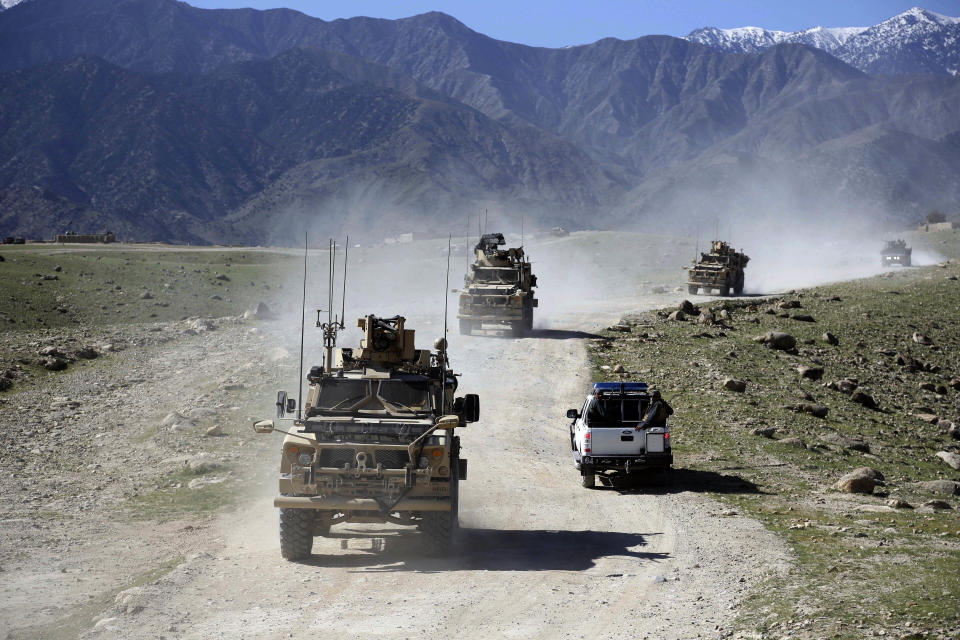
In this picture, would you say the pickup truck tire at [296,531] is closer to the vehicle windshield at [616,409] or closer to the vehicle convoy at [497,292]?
the vehicle windshield at [616,409]

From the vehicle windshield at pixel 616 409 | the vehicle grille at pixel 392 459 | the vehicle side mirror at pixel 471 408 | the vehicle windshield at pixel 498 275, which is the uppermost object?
the vehicle windshield at pixel 498 275

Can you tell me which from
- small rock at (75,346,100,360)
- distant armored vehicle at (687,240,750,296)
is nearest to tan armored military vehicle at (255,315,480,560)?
small rock at (75,346,100,360)

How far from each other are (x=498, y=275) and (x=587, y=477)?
21160 mm

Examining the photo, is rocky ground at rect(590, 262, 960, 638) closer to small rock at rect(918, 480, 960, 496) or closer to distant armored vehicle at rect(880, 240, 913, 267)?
small rock at rect(918, 480, 960, 496)

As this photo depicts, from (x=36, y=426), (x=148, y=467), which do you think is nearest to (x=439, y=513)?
(x=148, y=467)

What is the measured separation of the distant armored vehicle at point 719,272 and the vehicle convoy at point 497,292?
65.5ft

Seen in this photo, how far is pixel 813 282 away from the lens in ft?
221

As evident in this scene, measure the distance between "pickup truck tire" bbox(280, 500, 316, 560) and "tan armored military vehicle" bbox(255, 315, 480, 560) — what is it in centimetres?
1

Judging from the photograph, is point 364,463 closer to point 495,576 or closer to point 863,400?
point 495,576

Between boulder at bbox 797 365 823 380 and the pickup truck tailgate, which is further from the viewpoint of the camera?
boulder at bbox 797 365 823 380

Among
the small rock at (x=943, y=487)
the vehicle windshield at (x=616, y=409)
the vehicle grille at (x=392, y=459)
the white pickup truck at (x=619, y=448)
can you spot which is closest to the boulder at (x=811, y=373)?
the small rock at (x=943, y=487)

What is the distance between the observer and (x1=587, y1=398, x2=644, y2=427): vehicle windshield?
20750 millimetres

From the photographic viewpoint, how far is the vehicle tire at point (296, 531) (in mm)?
13898

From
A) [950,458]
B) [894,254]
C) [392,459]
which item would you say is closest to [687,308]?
[950,458]
